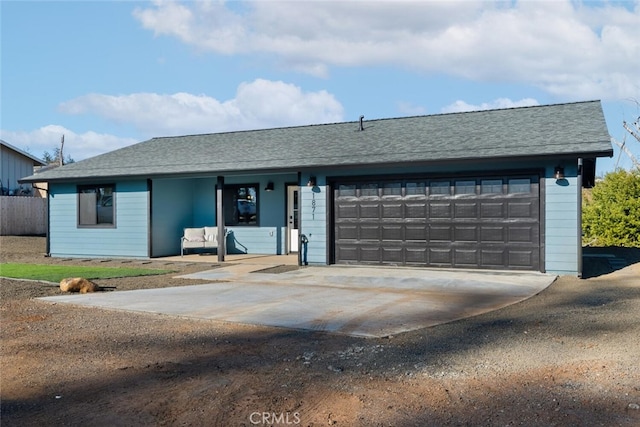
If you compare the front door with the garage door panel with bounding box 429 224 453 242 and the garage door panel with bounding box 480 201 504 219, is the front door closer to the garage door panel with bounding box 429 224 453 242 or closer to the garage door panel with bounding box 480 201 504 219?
the garage door panel with bounding box 429 224 453 242

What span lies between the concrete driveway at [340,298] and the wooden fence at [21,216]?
15.5m

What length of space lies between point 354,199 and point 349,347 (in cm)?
782

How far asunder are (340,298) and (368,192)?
4.83 m

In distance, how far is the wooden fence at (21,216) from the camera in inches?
892

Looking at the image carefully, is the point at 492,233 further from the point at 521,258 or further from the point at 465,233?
the point at 521,258

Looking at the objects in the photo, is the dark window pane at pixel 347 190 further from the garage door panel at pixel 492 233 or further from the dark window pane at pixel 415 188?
the garage door panel at pixel 492 233

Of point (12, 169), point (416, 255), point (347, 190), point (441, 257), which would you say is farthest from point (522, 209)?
point (12, 169)

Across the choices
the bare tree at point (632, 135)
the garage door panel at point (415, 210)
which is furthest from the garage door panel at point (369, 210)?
the bare tree at point (632, 135)

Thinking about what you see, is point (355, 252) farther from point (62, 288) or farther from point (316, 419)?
point (316, 419)

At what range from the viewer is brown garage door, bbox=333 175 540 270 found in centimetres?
1123

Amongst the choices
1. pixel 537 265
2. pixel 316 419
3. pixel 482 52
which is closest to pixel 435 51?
pixel 482 52

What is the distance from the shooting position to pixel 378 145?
13.5 metres

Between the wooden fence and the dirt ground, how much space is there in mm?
18128

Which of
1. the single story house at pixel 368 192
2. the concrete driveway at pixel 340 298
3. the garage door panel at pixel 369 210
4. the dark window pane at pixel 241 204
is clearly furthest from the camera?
the dark window pane at pixel 241 204
